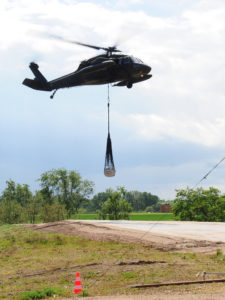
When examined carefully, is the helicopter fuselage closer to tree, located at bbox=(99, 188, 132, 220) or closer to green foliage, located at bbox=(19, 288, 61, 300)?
green foliage, located at bbox=(19, 288, 61, 300)

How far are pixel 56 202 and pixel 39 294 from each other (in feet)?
221

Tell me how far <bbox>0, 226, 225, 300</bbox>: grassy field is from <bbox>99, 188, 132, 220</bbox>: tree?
175ft

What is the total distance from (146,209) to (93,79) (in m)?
156

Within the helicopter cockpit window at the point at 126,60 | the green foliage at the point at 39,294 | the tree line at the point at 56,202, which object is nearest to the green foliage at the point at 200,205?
the tree line at the point at 56,202

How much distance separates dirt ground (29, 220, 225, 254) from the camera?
850 inches

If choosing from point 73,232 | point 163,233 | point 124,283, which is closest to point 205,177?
point 124,283

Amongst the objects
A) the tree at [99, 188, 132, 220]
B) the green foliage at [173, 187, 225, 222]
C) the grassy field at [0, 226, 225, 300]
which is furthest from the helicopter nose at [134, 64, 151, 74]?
the tree at [99, 188, 132, 220]

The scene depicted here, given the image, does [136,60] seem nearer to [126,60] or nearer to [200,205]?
Answer: [126,60]

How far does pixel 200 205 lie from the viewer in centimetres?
5612

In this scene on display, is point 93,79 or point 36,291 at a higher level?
point 93,79

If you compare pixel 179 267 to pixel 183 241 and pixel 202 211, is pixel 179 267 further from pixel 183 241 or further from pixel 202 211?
pixel 202 211

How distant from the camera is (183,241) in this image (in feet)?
74.7

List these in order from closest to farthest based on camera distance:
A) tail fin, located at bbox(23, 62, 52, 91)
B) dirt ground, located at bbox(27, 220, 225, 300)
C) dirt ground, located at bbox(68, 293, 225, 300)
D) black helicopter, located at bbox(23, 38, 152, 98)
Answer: dirt ground, located at bbox(68, 293, 225, 300)
dirt ground, located at bbox(27, 220, 225, 300)
black helicopter, located at bbox(23, 38, 152, 98)
tail fin, located at bbox(23, 62, 52, 91)

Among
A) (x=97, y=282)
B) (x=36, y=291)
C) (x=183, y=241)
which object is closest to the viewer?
(x=36, y=291)
